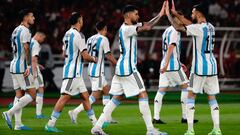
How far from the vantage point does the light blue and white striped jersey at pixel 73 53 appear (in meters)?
16.0

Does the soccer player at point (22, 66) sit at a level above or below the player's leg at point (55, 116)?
above

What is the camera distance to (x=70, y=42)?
52.5ft

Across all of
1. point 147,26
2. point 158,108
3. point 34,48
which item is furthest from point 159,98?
point 147,26

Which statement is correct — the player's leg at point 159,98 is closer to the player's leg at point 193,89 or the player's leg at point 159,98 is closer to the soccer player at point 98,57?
the soccer player at point 98,57

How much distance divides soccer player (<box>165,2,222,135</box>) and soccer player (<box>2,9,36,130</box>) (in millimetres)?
3462

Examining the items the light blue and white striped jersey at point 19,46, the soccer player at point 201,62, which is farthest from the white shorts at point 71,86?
the soccer player at point 201,62

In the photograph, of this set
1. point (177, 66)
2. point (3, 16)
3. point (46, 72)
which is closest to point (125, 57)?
point (177, 66)

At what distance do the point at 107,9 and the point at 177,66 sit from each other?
21.5 meters

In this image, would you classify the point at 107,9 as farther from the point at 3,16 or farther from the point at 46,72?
the point at 46,72

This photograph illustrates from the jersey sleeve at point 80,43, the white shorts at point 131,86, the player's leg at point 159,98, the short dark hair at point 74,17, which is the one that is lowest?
the player's leg at point 159,98

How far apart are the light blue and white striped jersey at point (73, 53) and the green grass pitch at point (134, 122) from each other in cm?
117

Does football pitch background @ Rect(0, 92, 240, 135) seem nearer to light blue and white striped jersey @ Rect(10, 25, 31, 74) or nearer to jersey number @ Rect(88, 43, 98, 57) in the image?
light blue and white striped jersey @ Rect(10, 25, 31, 74)

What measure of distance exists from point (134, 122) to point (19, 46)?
11.0 feet

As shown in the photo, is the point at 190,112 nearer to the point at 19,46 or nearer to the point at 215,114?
the point at 215,114
